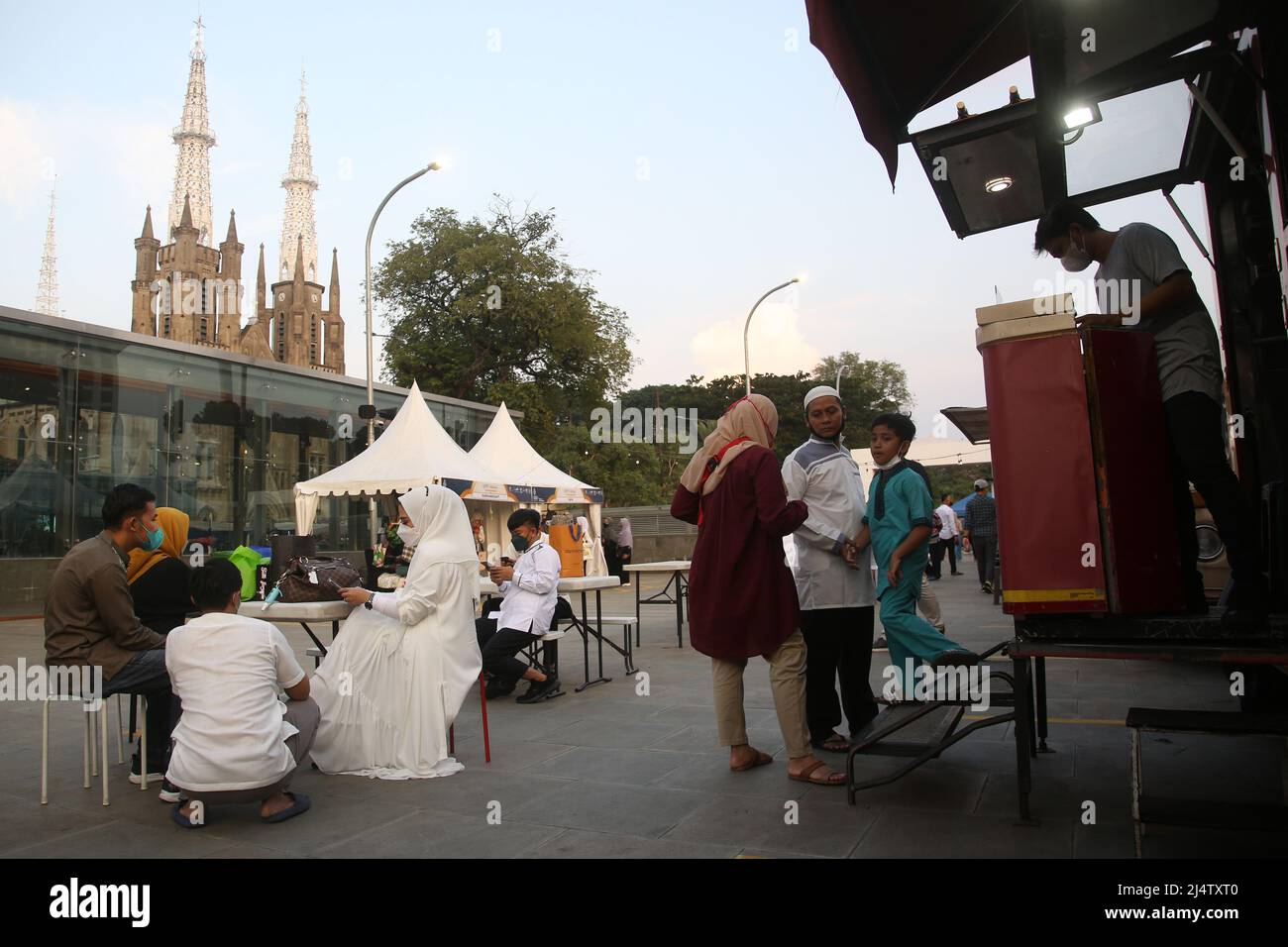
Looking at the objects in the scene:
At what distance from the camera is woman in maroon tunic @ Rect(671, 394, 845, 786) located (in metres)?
4.26

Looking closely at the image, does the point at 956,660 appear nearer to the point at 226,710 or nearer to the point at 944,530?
the point at 226,710

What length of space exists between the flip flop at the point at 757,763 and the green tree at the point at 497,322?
93.3 ft

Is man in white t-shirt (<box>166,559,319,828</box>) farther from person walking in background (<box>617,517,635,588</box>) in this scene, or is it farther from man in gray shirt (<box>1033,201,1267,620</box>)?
person walking in background (<box>617,517,635,588</box>)

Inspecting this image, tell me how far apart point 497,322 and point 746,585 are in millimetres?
29988

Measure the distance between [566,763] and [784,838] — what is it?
1772 millimetres

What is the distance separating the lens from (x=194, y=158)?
9731 centimetres

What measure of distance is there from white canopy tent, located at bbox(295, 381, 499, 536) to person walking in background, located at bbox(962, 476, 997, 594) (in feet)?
27.5

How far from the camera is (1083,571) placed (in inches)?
125

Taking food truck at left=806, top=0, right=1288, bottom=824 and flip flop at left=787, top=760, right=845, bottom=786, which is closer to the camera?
food truck at left=806, top=0, right=1288, bottom=824

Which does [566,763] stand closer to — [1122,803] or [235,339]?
[1122,803]

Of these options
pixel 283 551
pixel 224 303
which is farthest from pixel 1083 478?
pixel 224 303

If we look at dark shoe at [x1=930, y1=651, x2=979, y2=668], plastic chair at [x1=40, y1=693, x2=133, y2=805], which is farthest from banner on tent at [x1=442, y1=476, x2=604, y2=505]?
dark shoe at [x1=930, y1=651, x2=979, y2=668]

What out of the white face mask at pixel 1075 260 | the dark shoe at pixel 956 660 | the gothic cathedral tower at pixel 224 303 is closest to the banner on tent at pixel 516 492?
the dark shoe at pixel 956 660
